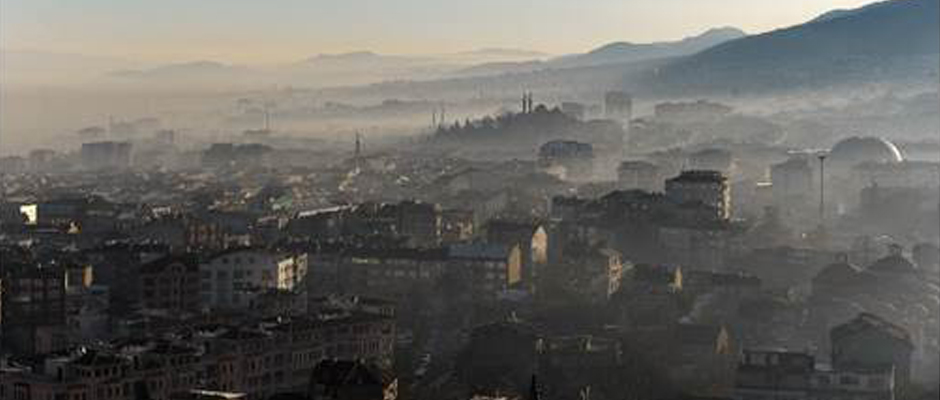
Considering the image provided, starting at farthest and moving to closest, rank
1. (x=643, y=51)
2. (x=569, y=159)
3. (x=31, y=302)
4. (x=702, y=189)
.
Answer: (x=643, y=51), (x=569, y=159), (x=702, y=189), (x=31, y=302)

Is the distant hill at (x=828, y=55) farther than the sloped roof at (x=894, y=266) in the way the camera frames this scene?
Yes

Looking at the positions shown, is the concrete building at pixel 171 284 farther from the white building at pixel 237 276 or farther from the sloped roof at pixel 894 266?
the sloped roof at pixel 894 266

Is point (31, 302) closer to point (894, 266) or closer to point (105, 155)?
point (894, 266)

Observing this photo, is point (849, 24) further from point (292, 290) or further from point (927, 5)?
point (292, 290)

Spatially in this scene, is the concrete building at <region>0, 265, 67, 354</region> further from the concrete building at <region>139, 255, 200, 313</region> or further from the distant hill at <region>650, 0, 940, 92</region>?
the distant hill at <region>650, 0, 940, 92</region>

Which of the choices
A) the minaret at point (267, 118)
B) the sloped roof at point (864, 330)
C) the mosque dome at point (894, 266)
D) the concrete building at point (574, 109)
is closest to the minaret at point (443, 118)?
the concrete building at point (574, 109)

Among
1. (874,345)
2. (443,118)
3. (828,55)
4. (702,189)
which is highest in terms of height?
(828,55)

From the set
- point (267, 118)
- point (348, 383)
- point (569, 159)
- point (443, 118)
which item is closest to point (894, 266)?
point (348, 383)

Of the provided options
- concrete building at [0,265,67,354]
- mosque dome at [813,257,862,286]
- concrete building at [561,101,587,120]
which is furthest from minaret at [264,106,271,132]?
concrete building at [0,265,67,354]
